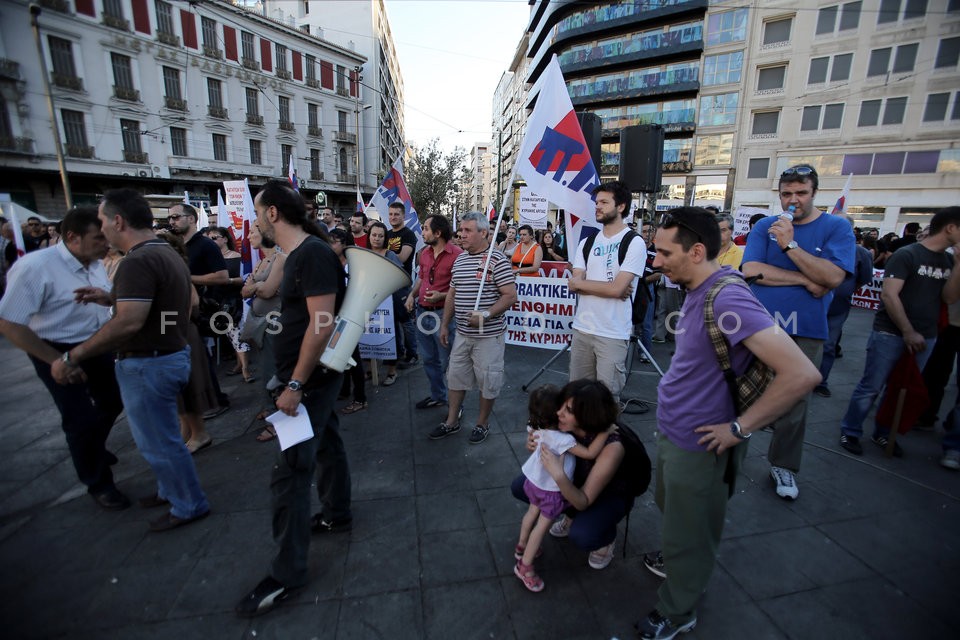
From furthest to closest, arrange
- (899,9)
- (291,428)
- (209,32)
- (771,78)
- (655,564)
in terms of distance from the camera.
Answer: (771,78)
(209,32)
(899,9)
(655,564)
(291,428)

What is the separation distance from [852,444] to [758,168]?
33.6 m

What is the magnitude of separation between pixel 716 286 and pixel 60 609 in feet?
11.6

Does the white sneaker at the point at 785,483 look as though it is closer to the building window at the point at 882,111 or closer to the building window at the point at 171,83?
the building window at the point at 882,111

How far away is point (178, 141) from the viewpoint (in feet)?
91.4

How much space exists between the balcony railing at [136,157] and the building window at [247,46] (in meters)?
11.1

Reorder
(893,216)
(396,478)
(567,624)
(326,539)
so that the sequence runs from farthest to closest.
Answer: (893,216) < (396,478) < (326,539) < (567,624)

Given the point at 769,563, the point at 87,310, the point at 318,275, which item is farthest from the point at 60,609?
the point at 769,563

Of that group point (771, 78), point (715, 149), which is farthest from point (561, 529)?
point (771, 78)

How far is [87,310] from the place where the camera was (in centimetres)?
293

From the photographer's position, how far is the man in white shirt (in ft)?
8.52

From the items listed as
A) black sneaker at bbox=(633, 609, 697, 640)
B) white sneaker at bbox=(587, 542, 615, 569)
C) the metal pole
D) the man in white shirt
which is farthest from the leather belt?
the metal pole

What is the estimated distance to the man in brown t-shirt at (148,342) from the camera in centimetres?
240

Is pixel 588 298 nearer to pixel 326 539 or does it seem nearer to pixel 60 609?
pixel 326 539

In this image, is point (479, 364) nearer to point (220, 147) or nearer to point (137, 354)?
point (137, 354)
